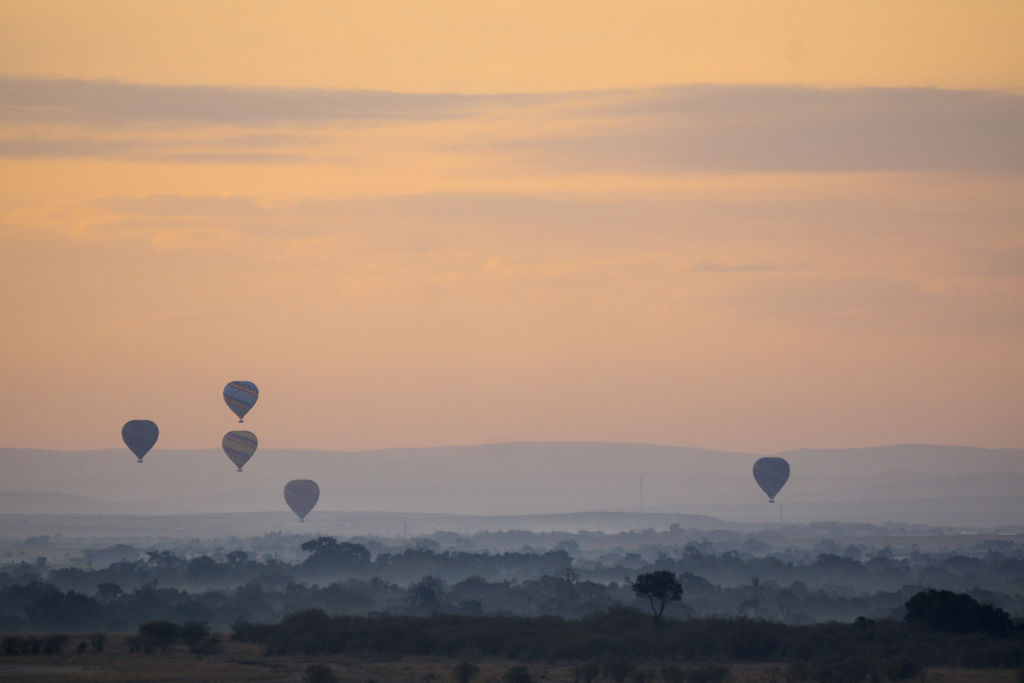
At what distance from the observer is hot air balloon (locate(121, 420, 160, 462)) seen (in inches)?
5733

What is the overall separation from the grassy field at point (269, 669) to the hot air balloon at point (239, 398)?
70458 mm

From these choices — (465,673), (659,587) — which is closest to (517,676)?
(465,673)

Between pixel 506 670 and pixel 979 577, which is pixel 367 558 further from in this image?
pixel 506 670

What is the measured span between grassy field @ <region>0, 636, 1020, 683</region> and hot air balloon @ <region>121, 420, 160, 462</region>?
3131 inches

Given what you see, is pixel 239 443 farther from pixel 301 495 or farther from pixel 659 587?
pixel 659 587

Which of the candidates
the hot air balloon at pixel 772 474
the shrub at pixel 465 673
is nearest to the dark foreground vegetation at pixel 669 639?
the shrub at pixel 465 673

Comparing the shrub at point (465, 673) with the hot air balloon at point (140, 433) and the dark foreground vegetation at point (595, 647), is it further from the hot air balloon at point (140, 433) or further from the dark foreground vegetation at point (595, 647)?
the hot air balloon at point (140, 433)

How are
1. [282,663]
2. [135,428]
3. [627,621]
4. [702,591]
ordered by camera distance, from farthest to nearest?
1. [135,428]
2. [702,591]
3. [627,621]
4. [282,663]

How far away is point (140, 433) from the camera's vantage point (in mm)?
146375

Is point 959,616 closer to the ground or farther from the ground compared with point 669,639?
farther from the ground

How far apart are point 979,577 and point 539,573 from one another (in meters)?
33.7

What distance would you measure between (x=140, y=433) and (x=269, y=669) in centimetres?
8887

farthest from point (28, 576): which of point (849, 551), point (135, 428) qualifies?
point (849, 551)

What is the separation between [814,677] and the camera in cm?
5659
